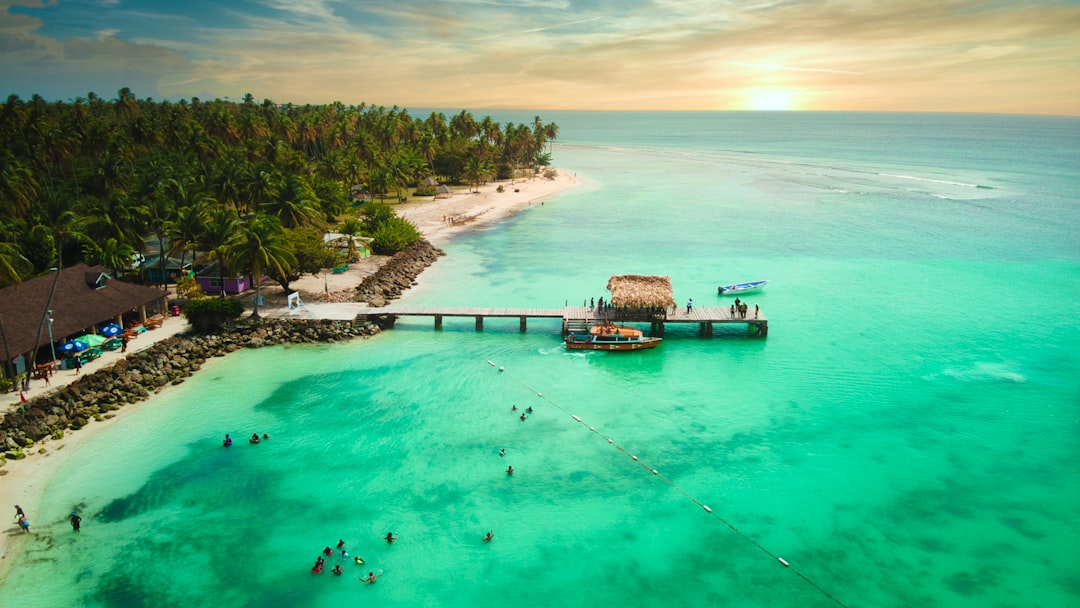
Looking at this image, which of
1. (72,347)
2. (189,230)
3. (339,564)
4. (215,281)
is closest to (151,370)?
(72,347)

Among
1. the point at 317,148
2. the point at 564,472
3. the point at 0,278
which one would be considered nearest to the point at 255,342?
the point at 0,278

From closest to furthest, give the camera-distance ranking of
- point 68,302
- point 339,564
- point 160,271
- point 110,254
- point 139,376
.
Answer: point 339,564 < point 139,376 < point 68,302 < point 110,254 < point 160,271

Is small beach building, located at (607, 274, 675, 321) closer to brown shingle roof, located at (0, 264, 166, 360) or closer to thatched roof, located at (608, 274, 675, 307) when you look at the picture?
thatched roof, located at (608, 274, 675, 307)

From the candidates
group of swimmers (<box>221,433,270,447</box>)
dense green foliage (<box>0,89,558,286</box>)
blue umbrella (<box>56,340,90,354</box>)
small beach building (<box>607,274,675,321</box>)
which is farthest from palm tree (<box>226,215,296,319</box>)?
small beach building (<box>607,274,675,321</box>)

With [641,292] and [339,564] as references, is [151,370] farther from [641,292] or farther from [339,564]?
[641,292]

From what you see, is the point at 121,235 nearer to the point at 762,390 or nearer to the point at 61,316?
the point at 61,316
